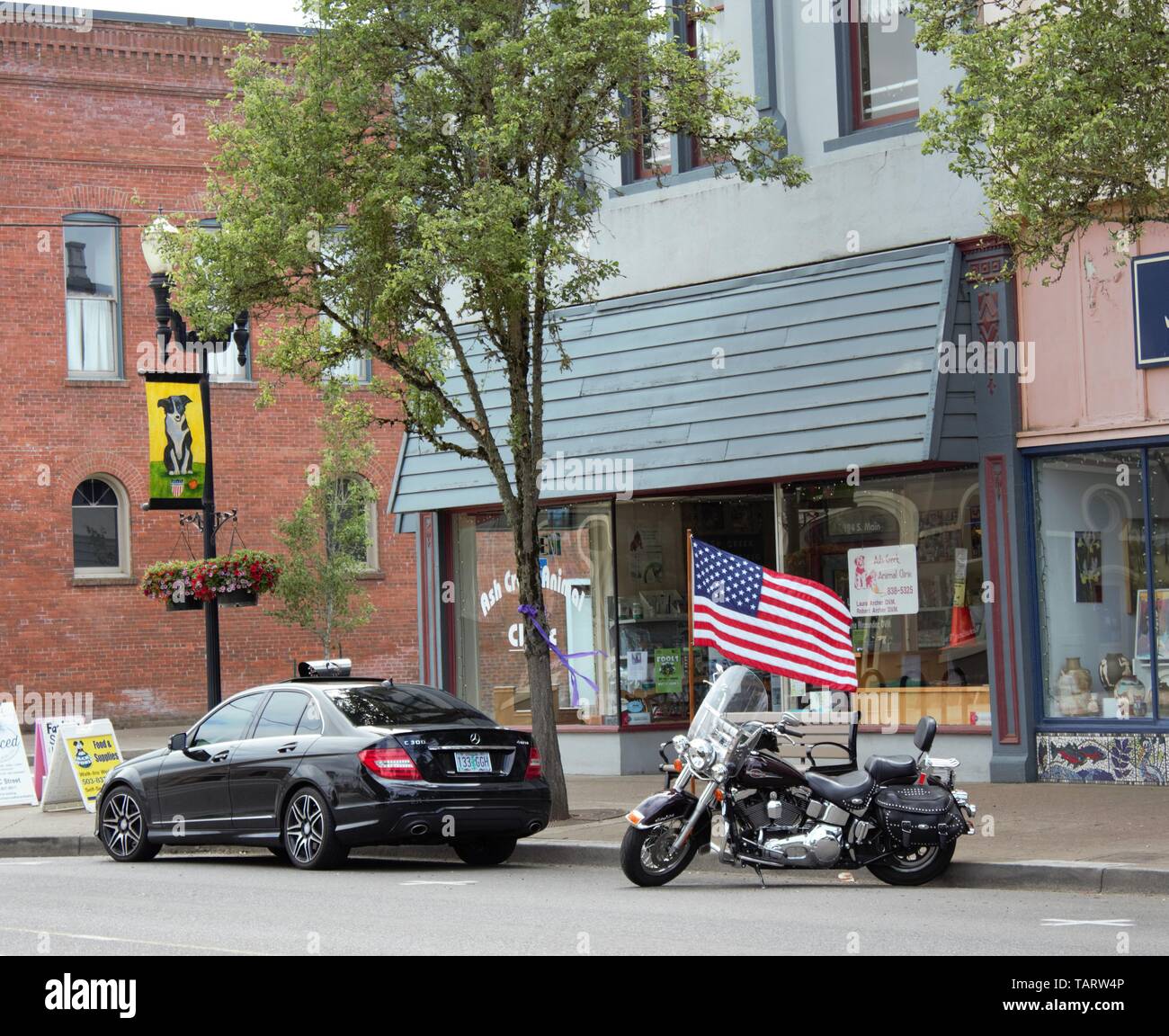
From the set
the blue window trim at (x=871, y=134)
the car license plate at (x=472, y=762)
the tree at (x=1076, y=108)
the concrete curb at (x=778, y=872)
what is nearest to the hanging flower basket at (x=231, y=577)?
the concrete curb at (x=778, y=872)

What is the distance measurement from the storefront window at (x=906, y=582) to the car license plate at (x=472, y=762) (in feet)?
16.6

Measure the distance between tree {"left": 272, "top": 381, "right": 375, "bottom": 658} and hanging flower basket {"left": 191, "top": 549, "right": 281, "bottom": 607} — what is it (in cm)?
984

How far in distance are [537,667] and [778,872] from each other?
3.55 metres

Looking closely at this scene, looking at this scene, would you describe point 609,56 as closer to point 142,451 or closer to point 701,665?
point 701,665

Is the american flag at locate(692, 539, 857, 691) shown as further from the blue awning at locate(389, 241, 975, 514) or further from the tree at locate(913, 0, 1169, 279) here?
the tree at locate(913, 0, 1169, 279)

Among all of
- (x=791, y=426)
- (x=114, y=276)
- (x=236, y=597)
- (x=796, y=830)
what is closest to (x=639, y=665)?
(x=791, y=426)

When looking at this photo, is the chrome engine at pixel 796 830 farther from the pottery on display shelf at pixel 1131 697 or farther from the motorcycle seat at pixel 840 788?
the pottery on display shelf at pixel 1131 697

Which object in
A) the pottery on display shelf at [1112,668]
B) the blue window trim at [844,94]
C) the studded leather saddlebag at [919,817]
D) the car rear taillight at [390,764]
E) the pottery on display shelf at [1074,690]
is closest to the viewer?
the studded leather saddlebag at [919,817]

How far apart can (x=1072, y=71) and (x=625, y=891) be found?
19.4 ft

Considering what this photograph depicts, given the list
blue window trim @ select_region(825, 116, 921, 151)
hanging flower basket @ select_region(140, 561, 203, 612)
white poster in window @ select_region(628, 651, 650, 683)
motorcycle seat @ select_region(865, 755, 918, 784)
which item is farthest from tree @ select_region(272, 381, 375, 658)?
motorcycle seat @ select_region(865, 755, 918, 784)

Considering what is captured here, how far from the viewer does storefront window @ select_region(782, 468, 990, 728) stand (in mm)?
15859

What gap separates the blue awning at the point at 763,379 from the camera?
15.5 m

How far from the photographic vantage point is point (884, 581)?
1645 cm

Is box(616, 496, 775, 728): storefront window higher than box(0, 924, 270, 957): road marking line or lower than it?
higher
